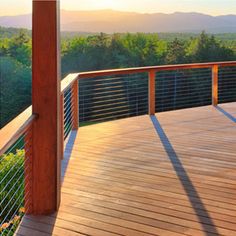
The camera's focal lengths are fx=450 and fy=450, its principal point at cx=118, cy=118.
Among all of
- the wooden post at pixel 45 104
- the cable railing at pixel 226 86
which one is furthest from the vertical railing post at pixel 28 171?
the cable railing at pixel 226 86

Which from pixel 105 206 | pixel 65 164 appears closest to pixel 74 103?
pixel 65 164

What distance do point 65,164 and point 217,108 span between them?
13.2 feet

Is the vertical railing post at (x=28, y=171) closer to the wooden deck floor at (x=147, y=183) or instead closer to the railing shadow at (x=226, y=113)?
the wooden deck floor at (x=147, y=183)

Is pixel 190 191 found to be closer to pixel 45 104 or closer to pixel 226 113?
pixel 45 104

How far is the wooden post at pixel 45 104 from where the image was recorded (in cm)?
277

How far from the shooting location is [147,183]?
11.7 feet

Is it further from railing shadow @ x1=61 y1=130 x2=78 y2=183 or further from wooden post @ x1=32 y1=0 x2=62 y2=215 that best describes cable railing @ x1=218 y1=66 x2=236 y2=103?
wooden post @ x1=32 y1=0 x2=62 y2=215

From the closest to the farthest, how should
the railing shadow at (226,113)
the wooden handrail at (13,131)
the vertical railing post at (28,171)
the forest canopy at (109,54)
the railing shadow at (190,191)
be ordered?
the wooden handrail at (13,131) → the railing shadow at (190,191) → the vertical railing post at (28,171) → the railing shadow at (226,113) → the forest canopy at (109,54)

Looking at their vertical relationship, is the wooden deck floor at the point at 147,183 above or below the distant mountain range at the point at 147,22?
below

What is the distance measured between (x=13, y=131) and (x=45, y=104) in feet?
2.33

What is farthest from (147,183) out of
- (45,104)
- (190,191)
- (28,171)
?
(45,104)

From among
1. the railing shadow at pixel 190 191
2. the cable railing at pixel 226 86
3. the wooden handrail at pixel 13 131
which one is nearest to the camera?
the wooden handrail at pixel 13 131

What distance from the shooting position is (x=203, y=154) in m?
4.45

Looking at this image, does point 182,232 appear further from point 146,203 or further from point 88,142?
point 88,142
